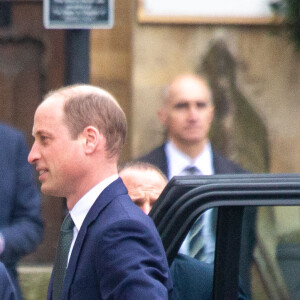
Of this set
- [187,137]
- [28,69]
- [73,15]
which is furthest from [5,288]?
[28,69]

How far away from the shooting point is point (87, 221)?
2738mm

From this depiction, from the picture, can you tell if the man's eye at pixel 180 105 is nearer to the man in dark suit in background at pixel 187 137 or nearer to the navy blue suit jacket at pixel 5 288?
the man in dark suit in background at pixel 187 137

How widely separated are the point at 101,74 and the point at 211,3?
1166 millimetres

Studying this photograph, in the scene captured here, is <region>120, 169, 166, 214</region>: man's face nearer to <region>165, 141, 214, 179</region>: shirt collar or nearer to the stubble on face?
the stubble on face

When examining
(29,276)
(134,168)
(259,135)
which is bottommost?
(29,276)

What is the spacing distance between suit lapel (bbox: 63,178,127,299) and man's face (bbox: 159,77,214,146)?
2398 mm

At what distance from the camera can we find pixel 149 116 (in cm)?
911

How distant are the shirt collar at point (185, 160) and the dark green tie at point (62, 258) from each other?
2159mm

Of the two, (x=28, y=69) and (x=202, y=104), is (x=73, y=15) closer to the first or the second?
(x=202, y=104)

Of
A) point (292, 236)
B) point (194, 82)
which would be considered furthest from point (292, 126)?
point (292, 236)

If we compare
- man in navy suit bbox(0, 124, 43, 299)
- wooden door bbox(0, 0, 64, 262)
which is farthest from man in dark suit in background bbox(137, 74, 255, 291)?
wooden door bbox(0, 0, 64, 262)

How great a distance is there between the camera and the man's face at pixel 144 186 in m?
3.75

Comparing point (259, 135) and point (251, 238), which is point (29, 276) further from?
point (251, 238)

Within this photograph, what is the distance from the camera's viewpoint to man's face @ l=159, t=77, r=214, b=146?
5203 mm
